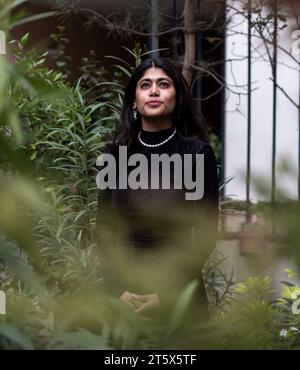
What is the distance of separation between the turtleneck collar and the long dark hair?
0.04 m

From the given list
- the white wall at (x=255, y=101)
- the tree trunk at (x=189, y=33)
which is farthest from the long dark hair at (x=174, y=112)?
the white wall at (x=255, y=101)

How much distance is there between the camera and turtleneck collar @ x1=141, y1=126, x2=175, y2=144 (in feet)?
7.73

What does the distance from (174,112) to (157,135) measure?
10cm

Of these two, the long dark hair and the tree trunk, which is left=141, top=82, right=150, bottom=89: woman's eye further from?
the tree trunk

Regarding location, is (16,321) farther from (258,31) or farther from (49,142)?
(258,31)

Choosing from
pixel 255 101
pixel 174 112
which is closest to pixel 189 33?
pixel 255 101

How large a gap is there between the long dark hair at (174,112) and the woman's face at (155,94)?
18 mm

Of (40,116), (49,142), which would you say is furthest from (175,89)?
(40,116)

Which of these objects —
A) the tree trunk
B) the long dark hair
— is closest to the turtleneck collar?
the long dark hair

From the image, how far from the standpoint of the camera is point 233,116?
4645 millimetres

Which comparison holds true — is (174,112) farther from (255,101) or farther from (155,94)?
(255,101)

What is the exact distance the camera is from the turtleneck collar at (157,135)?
2355 mm
